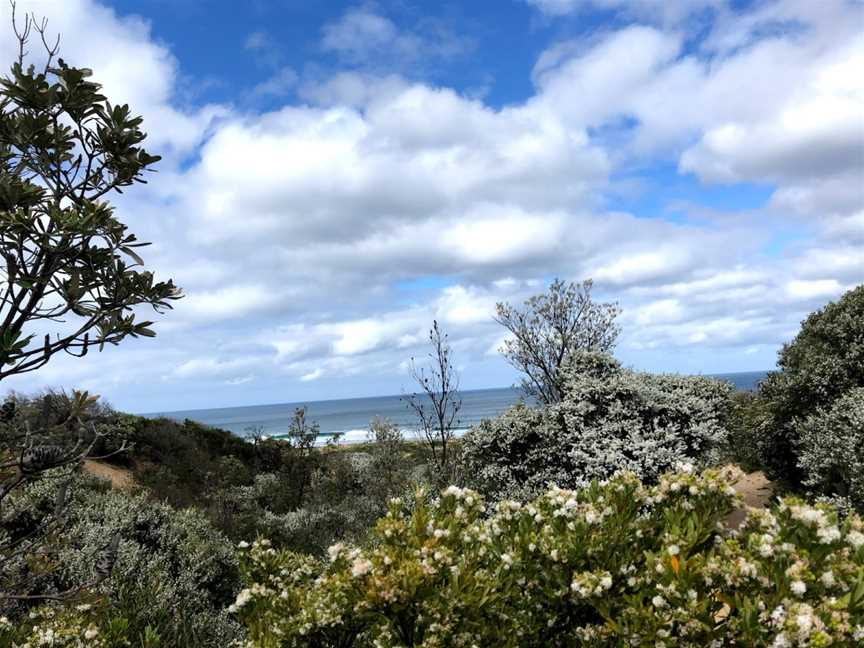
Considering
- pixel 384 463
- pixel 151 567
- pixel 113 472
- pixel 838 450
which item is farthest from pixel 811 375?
pixel 113 472

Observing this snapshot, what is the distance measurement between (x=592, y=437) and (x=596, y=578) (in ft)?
23.1

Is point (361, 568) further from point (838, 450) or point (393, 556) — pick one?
Answer: point (838, 450)

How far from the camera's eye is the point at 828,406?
11711 mm

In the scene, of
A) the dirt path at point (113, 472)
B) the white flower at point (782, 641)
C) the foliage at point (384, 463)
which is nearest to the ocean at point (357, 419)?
the foliage at point (384, 463)

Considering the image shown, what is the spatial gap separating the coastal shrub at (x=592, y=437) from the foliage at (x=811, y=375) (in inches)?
126

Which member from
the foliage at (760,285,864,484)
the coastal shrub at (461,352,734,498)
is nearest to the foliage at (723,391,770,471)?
the foliage at (760,285,864,484)

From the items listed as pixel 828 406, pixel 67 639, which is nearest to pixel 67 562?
pixel 67 639

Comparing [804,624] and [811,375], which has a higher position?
[811,375]

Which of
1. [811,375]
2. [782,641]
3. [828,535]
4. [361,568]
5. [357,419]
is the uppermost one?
[811,375]

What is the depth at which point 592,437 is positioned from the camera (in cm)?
→ 986

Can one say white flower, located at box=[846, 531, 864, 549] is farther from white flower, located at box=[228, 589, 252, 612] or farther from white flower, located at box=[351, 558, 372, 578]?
white flower, located at box=[228, 589, 252, 612]

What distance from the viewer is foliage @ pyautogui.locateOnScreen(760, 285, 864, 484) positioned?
11.7 metres

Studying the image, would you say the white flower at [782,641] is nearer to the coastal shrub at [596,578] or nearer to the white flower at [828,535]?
Result: the coastal shrub at [596,578]

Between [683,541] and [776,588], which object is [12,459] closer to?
[683,541]
